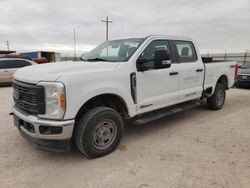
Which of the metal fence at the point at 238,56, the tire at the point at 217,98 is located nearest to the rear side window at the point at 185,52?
the tire at the point at 217,98

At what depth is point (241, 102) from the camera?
7.43 metres

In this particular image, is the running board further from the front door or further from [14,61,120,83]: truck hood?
[14,61,120,83]: truck hood

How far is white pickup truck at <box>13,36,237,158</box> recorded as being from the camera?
3.02 m

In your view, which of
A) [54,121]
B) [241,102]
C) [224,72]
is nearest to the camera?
[54,121]

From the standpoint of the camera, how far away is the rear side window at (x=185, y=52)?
4.83 meters

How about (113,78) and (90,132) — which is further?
(113,78)

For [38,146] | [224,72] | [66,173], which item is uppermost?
[224,72]

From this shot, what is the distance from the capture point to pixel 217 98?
20.5 ft

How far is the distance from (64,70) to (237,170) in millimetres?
2838

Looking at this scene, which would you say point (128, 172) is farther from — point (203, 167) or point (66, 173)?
point (203, 167)

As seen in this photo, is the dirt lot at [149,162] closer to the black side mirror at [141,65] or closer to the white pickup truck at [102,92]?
the white pickup truck at [102,92]

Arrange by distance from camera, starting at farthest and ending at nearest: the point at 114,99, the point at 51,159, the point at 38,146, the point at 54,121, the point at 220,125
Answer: the point at 220,125 < the point at 114,99 < the point at 51,159 < the point at 38,146 < the point at 54,121

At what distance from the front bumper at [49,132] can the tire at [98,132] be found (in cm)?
20

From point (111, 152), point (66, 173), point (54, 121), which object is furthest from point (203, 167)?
point (54, 121)
